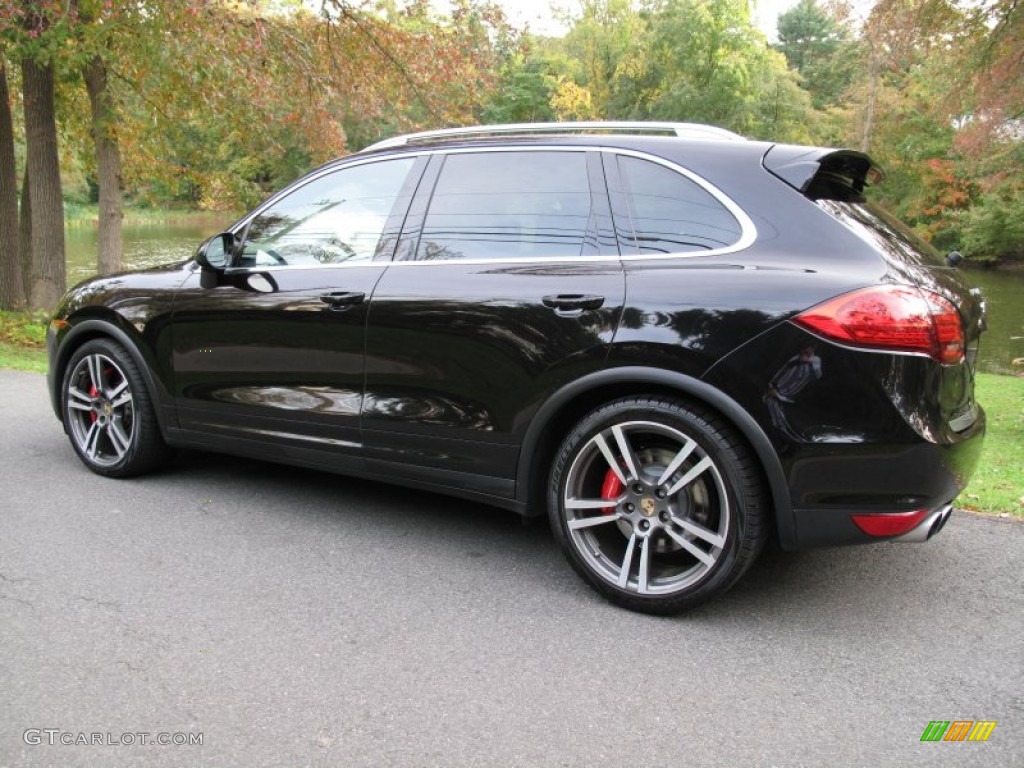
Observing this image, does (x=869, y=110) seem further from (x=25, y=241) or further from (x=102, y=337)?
(x=102, y=337)

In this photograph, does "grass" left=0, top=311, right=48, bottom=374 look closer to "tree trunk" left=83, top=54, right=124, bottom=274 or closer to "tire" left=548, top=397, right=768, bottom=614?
"tree trunk" left=83, top=54, right=124, bottom=274

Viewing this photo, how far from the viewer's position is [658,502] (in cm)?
325

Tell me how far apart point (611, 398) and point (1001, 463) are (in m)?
4.06

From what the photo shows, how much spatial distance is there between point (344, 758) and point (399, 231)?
2.35 m

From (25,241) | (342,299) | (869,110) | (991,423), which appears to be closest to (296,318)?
(342,299)

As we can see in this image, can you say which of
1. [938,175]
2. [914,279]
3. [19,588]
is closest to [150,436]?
[19,588]

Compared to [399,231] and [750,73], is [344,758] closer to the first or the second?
[399,231]

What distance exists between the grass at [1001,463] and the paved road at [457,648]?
1.30ft

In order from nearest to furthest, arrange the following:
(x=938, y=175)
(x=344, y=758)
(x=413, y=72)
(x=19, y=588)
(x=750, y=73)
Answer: (x=344, y=758), (x=19, y=588), (x=413, y=72), (x=938, y=175), (x=750, y=73)

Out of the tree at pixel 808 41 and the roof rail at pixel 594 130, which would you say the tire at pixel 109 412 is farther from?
the tree at pixel 808 41

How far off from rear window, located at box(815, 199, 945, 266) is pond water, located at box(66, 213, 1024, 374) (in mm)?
4764

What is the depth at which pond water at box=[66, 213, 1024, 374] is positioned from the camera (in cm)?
1880

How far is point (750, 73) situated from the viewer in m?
39.3

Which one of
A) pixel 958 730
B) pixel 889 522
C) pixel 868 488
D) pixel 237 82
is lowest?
pixel 958 730
